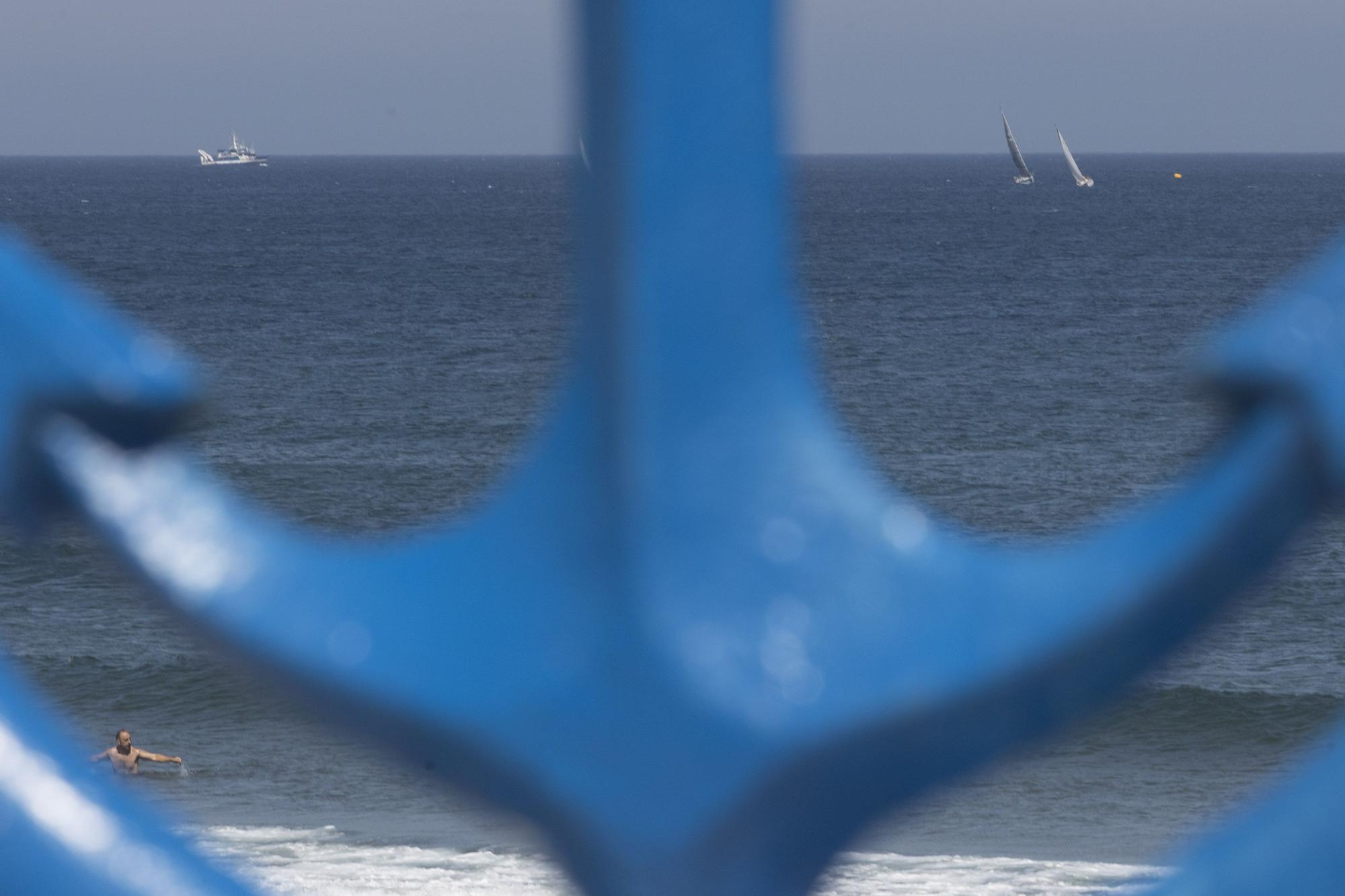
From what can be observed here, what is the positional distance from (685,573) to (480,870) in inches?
762

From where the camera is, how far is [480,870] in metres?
19.7

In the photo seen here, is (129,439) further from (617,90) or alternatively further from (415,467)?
(415,467)

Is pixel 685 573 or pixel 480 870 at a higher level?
pixel 685 573

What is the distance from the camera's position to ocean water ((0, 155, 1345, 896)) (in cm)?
272

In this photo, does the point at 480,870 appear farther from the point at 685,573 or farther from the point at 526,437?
the point at 685,573

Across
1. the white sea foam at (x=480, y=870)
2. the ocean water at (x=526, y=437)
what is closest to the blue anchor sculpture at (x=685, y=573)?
the ocean water at (x=526, y=437)

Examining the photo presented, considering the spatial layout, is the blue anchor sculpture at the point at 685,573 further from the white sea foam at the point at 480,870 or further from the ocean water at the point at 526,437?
the white sea foam at the point at 480,870

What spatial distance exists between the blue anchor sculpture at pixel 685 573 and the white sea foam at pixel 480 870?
17610 millimetres

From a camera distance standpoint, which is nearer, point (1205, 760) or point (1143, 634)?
point (1143, 634)

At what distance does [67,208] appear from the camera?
5261 inches

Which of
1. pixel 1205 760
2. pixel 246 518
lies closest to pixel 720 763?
pixel 246 518

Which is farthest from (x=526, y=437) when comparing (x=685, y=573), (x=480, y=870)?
(x=480, y=870)

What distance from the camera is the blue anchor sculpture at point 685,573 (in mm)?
1193

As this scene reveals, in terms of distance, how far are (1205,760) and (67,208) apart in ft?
414
